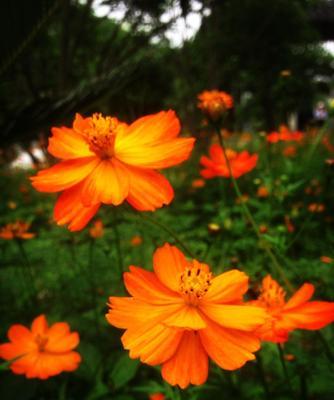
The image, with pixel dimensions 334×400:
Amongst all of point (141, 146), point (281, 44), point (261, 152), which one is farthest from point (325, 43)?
point (141, 146)

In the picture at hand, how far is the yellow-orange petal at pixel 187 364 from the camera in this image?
1.39 feet

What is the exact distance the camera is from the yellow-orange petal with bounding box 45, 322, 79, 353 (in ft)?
2.72

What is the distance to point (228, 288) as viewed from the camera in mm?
498

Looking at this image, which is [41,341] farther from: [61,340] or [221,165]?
[221,165]

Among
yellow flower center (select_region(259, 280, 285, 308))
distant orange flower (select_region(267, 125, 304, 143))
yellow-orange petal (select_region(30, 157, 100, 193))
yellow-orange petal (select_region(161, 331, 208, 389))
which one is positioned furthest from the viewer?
distant orange flower (select_region(267, 125, 304, 143))

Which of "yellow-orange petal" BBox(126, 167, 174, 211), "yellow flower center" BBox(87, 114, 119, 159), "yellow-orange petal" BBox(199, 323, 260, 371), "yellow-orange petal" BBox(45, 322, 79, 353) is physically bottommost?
"yellow-orange petal" BBox(45, 322, 79, 353)

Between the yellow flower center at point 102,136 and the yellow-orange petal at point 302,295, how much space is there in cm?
30

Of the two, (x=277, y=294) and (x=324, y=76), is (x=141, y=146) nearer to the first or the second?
(x=277, y=294)

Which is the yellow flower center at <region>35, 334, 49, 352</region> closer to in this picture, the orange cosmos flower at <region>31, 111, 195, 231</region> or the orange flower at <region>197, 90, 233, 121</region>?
the orange cosmos flower at <region>31, 111, 195, 231</region>

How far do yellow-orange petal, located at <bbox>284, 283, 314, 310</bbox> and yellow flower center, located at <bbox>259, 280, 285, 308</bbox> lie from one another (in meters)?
0.03

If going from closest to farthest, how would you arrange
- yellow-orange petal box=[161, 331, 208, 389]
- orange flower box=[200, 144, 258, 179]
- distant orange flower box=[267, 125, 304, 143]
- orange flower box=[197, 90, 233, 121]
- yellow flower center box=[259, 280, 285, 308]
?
yellow-orange petal box=[161, 331, 208, 389] < yellow flower center box=[259, 280, 285, 308] < orange flower box=[197, 90, 233, 121] < orange flower box=[200, 144, 258, 179] < distant orange flower box=[267, 125, 304, 143]

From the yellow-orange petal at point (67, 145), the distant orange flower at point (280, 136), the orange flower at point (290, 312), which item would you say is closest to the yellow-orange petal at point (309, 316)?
the orange flower at point (290, 312)

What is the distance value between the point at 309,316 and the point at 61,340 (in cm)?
49

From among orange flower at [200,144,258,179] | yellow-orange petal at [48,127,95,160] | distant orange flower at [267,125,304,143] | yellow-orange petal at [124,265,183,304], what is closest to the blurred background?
distant orange flower at [267,125,304,143]
